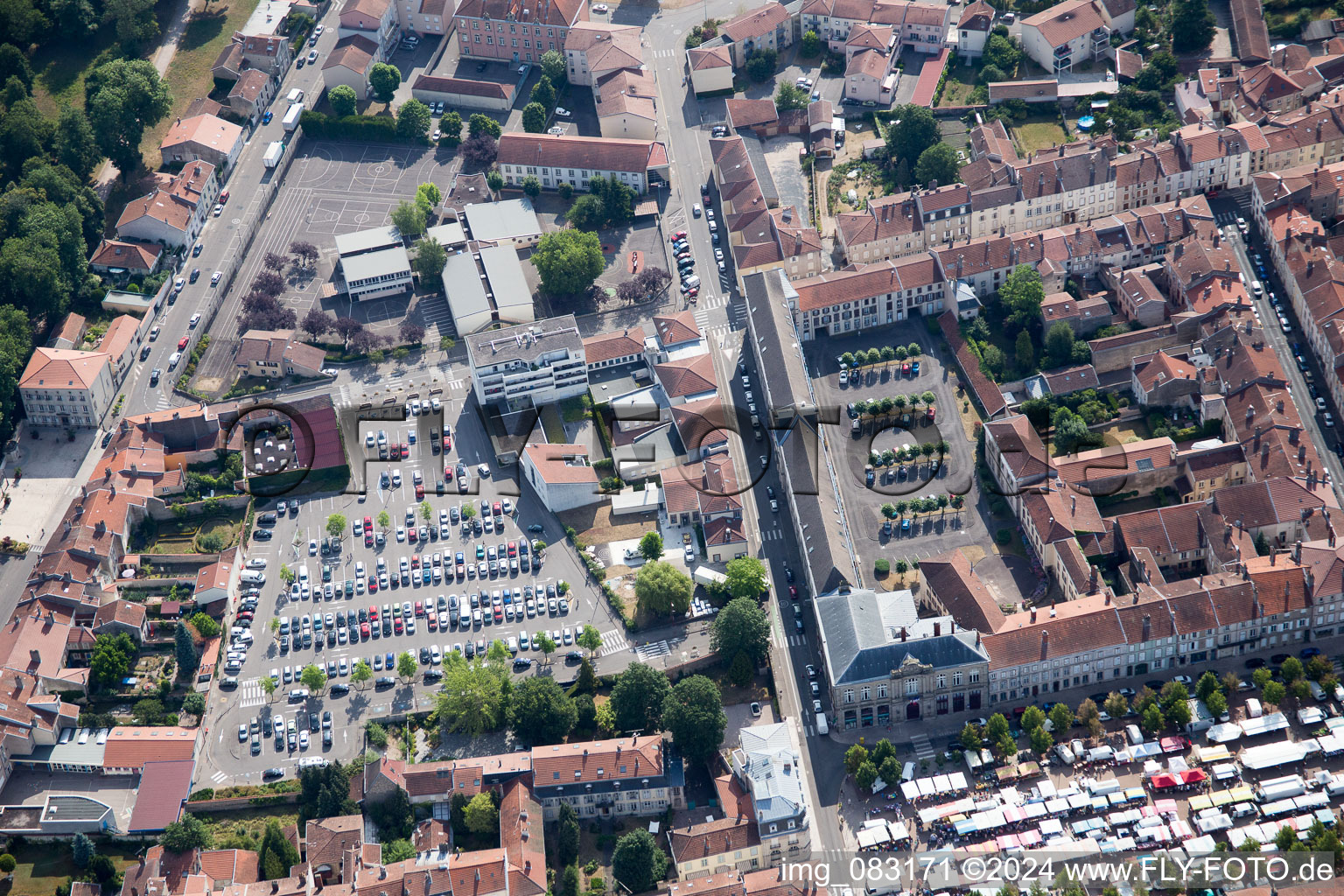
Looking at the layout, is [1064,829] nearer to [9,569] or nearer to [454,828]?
[454,828]

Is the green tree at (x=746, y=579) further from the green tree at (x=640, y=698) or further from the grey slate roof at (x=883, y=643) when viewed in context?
the green tree at (x=640, y=698)

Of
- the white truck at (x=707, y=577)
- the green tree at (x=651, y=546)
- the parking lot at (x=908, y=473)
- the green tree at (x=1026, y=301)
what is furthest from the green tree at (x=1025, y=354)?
the green tree at (x=651, y=546)

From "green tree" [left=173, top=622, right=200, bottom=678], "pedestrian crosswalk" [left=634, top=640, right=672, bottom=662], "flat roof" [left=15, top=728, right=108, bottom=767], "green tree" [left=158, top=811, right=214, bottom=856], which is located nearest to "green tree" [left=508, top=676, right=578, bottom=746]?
"pedestrian crosswalk" [left=634, top=640, right=672, bottom=662]

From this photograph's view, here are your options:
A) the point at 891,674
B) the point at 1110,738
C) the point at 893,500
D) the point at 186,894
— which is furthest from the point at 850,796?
the point at 186,894

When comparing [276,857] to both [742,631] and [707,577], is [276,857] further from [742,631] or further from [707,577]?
[707,577]

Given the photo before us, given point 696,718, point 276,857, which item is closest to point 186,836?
point 276,857

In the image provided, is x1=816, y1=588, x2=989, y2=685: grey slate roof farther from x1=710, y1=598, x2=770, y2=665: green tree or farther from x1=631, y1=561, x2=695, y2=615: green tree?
x1=631, y1=561, x2=695, y2=615: green tree
